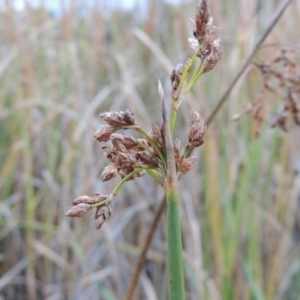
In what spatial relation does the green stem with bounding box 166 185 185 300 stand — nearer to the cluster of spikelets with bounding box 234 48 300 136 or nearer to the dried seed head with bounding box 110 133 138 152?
the dried seed head with bounding box 110 133 138 152

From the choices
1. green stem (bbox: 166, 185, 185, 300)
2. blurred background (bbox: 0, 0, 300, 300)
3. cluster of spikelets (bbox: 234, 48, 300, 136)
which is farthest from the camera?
blurred background (bbox: 0, 0, 300, 300)

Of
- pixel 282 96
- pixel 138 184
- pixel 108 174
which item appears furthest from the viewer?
pixel 138 184

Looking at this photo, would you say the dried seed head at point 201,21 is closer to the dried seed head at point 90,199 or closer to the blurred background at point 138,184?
the dried seed head at point 90,199

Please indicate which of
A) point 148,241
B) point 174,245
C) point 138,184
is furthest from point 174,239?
point 138,184

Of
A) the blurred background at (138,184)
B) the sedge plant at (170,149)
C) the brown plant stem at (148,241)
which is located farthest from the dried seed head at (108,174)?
the blurred background at (138,184)

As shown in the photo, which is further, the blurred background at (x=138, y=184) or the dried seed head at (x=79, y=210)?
the blurred background at (x=138, y=184)

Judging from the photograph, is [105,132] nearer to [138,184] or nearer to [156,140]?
[156,140]

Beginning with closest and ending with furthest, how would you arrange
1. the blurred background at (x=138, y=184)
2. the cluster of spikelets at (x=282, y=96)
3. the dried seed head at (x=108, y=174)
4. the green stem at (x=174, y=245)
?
the green stem at (x=174, y=245) → the dried seed head at (x=108, y=174) → the cluster of spikelets at (x=282, y=96) → the blurred background at (x=138, y=184)

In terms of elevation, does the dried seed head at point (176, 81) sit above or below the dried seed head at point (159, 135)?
above

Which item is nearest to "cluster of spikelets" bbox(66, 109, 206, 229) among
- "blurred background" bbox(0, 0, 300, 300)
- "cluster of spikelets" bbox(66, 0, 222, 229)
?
"cluster of spikelets" bbox(66, 0, 222, 229)
